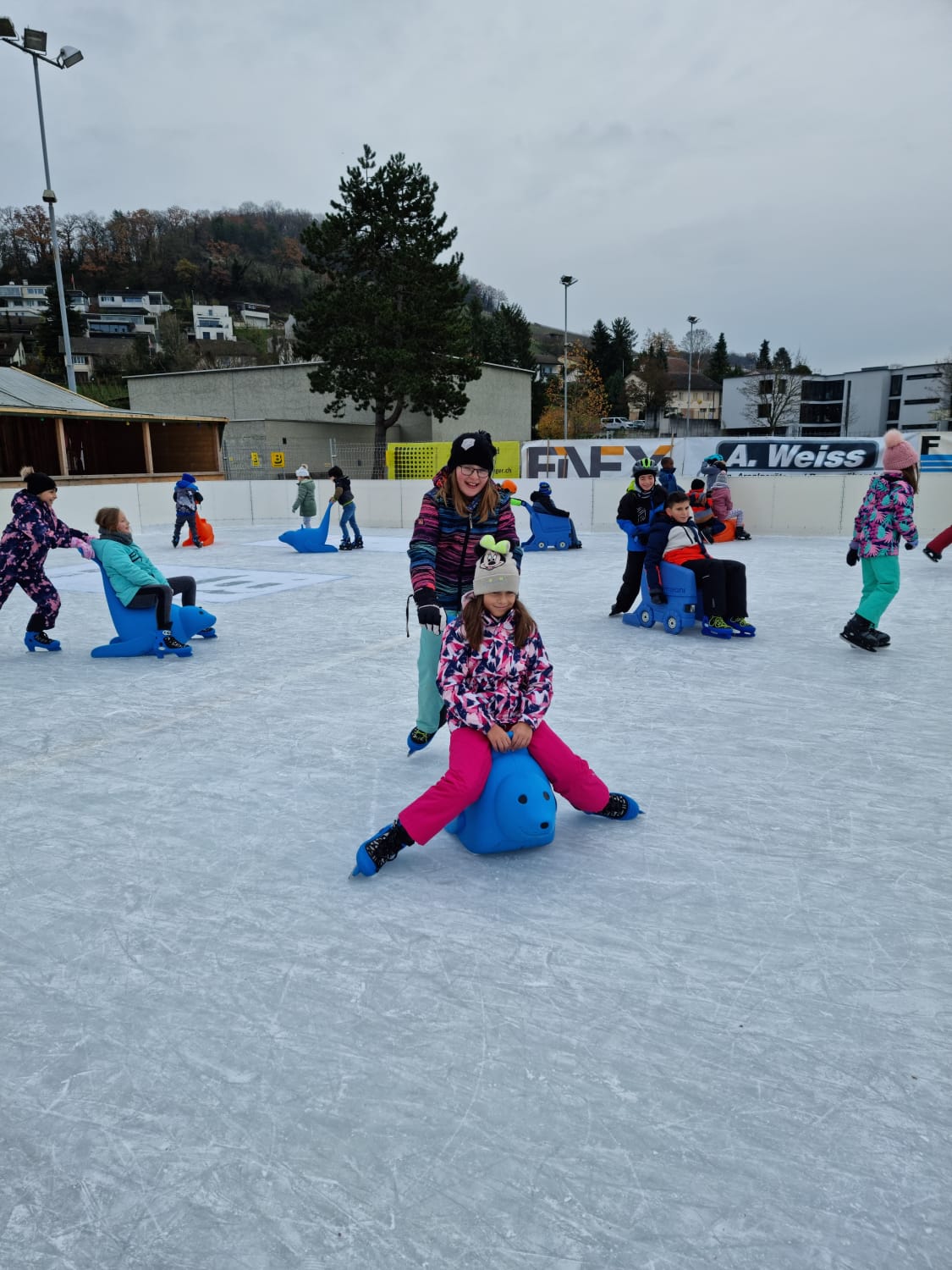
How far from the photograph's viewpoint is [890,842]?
3248 mm

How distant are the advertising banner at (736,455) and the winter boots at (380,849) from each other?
556 inches

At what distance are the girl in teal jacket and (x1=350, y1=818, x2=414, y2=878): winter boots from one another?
4218 mm

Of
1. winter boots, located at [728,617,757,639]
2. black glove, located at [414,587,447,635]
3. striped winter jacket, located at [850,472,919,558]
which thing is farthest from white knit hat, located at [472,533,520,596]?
winter boots, located at [728,617,757,639]

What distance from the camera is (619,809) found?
3.46 meters

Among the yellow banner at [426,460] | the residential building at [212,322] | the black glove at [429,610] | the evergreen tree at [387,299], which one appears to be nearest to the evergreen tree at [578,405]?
the evergreen tree at [387,299]

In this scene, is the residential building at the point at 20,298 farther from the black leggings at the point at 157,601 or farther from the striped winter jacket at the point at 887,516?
the striped winter jacket at the point at 887,516

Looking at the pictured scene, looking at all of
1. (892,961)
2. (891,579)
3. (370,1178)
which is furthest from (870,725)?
(370,1178)

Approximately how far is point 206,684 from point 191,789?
208cm

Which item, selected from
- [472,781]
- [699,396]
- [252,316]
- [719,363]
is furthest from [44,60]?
[699,396]

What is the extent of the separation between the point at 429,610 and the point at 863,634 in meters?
4.39

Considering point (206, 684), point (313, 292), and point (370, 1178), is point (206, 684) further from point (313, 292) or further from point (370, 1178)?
point (313, 292)

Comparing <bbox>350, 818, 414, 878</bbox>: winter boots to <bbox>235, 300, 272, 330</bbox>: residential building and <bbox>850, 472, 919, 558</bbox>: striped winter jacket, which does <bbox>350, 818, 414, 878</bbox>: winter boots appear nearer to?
<bbox>850, 472, 919, 558</bbox>: striped winter jacket

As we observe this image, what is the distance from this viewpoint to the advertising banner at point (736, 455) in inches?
645

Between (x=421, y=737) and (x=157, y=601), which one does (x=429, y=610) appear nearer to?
(x=421, y=737)
